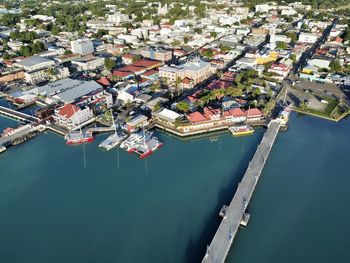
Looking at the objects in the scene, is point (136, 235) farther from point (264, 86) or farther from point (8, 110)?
point (264, 86)

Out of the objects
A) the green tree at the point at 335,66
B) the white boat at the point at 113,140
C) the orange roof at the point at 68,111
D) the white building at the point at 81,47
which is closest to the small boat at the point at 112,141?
the white boat at the point at 113,140

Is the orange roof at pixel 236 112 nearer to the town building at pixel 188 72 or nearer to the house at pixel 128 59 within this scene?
the town building at pixel 188 72

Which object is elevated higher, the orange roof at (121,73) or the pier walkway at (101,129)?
the orange roof at (121,73)

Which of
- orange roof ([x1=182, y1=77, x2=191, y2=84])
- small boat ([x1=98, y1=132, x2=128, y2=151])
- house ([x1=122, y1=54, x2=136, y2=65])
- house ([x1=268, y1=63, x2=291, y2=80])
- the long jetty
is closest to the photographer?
the long jetty

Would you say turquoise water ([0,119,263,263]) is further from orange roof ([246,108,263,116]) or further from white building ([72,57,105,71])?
white building ([72,57,105,71])

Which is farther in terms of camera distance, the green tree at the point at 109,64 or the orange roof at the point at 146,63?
the orange roof at the point at 146,63

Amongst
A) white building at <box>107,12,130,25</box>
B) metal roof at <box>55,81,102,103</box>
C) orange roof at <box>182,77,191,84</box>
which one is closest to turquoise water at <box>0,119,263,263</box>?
metal roof at <box>55,81,102,103</box>

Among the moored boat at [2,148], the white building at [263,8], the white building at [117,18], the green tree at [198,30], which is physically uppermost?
the white building at [263,8]
